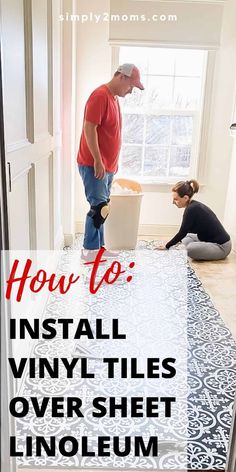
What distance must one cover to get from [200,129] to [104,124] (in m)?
1.31

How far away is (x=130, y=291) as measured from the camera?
2.48m

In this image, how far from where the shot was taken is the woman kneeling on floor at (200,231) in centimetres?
300

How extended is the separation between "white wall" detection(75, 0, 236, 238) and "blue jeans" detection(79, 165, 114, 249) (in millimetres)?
934

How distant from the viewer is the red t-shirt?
2393 mm

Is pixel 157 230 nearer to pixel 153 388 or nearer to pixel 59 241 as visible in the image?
pixel 59 241

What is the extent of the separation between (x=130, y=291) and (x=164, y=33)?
212 cm

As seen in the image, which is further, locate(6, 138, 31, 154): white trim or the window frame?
the window frame

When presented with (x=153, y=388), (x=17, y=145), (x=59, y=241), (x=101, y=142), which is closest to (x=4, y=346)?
(x=17, y=145)

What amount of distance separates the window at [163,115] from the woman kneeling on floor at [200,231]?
0.55m

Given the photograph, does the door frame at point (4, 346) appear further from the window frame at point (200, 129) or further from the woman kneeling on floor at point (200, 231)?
the window frame at point (200, 129)

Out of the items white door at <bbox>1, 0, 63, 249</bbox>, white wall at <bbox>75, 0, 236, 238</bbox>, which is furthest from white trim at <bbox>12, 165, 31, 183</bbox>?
white wall at <bbox>75, 0, 236, 238</bbox>

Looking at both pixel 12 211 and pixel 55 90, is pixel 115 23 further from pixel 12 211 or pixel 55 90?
pixel 12 211

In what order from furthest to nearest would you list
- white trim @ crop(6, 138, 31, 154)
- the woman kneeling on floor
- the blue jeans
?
1. the woman kneeling on floor
2. the blue jeans
3. white trim @ crop(6, 138, 31, 154)

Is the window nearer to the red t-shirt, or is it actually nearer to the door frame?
the red t-shirt
